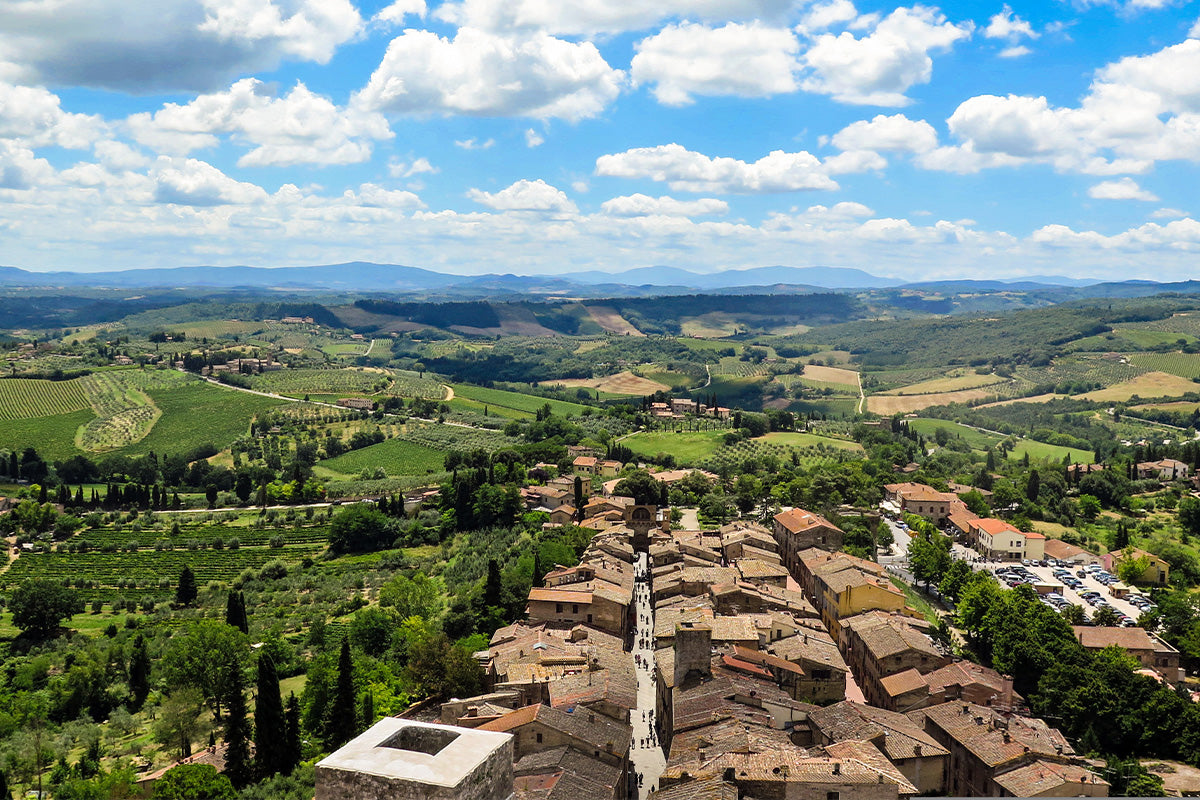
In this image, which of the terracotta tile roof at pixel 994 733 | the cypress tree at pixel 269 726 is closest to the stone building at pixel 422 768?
the cypress tree at pixel 269 726

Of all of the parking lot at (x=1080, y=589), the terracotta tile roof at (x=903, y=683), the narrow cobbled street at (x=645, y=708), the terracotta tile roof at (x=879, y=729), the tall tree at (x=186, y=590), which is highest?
the terracotta tile roof at (x=879, y=729)

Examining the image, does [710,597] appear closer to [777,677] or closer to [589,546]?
A: [777,677]

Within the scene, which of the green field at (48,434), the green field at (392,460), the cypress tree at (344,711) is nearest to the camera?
the cypress tree at (344,711)

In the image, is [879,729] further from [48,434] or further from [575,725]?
[48,434]

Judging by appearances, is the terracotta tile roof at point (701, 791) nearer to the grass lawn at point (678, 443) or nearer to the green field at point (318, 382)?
the grass lawn at point (678, 443)

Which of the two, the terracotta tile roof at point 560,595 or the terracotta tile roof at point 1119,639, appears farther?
the terracotta tile roof at point 560,595

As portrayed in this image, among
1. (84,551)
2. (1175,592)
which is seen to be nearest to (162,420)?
(84,551)

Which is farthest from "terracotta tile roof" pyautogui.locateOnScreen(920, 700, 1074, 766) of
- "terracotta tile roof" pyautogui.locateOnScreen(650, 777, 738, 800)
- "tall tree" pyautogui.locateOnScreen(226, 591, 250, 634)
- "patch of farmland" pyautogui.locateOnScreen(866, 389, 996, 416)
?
"patch of farmland" pyautogui.locateOnScreen(866, 389, 996, 416)

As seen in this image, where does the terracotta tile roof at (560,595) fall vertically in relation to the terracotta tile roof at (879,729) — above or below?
above
